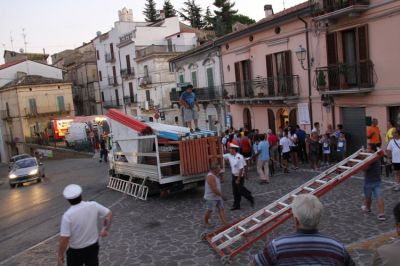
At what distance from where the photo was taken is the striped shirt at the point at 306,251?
343 cm

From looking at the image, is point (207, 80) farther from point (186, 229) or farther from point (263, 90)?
point (186, 229)

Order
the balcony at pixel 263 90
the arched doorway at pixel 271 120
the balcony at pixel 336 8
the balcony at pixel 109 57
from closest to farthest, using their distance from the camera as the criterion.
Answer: the balcony at pixel 336 8, the balcony at pixel 263 90, the arched doorway at pixel 271 120, the balcony at pixel 109 57

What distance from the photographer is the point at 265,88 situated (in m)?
23.2

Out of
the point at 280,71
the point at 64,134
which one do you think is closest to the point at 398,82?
the point at 280,71

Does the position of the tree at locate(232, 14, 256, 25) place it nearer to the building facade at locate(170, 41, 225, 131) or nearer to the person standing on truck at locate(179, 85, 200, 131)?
the building facade at locate(170, 41, 225, 131)

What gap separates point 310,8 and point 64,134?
3135 centimetres

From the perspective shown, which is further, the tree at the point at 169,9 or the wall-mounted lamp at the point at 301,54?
the tree at the point at 169,9

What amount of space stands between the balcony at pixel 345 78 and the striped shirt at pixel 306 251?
14.2m

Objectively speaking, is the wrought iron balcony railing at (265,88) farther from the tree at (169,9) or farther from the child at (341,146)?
the tree at (169,9)

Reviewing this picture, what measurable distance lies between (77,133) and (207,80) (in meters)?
15.0

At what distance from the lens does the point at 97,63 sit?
57.6m

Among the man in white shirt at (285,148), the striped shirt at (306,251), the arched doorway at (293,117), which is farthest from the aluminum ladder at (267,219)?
the arched doorway at (293,117)

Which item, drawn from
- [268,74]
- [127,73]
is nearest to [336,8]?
[268,74]

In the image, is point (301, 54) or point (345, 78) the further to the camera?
point (301, 54)
